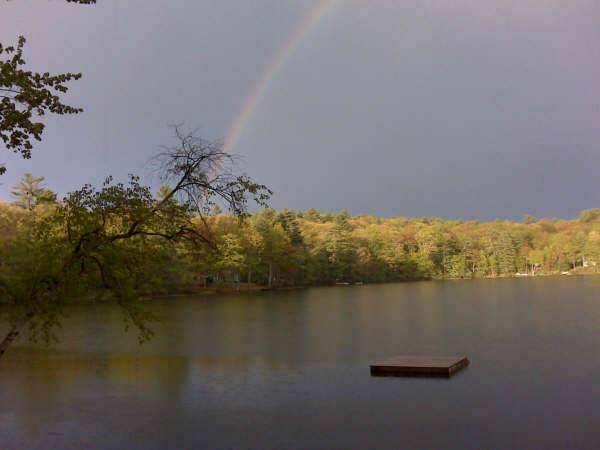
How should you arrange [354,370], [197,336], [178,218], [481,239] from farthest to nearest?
1. [481,239]
2. [197,336]
3. [354,370]
4. [178,218]

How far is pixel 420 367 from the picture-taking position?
16031 mm

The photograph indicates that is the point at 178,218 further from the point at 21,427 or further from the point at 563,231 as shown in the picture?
the point at 563,231

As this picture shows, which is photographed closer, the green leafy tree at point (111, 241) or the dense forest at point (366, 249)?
the green leafy tree at point (111, 241)

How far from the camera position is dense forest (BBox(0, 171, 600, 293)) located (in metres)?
64.9

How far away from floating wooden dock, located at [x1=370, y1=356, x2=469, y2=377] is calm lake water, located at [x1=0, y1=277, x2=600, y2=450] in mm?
388

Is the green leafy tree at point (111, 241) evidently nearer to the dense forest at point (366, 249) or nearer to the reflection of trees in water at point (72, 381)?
the reflection of trees in water at point (72, 381)

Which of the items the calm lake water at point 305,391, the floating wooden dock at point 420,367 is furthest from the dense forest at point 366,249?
the floating wooden dock at point 420,367

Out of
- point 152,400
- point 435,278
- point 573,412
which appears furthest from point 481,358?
point 435,278

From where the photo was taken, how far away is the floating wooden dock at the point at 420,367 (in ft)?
51.9

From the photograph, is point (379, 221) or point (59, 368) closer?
point (59, 368)

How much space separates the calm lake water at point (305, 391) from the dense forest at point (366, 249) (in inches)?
984

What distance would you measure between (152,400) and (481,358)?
31.6ft

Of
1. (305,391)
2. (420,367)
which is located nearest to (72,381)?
(305,391)

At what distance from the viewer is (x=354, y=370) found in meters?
17.2
